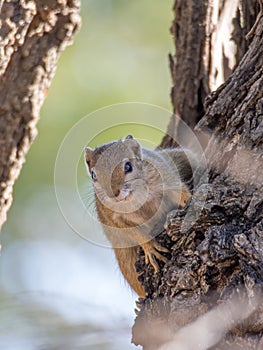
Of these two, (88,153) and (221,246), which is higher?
(88,153)

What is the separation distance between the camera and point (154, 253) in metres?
2.53

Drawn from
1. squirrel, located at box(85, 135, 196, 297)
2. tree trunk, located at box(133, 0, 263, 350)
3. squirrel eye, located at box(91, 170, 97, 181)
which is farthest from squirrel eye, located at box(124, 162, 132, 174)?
tree trunk, located at box(133, 0, 263, 350)

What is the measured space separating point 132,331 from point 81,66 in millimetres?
3673

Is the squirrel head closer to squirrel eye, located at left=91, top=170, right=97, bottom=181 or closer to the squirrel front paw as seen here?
squirrel eye, located at left=91, top=170, right=97, bottom=181

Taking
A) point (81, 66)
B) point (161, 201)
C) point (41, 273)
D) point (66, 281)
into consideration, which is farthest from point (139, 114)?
point (81, 66)

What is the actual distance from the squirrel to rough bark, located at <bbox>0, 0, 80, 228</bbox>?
30 centimetres

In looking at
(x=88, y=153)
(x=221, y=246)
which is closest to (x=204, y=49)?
(x=88, y=153)

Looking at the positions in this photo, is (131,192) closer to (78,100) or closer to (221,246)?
(221,246)

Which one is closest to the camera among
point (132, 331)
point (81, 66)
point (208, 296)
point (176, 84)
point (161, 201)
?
point (208, 296)

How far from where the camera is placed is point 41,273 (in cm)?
510

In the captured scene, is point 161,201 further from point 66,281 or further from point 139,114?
point 66,281

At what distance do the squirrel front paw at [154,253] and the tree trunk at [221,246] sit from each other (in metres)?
0.03

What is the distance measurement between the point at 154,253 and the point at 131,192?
506 millimetres

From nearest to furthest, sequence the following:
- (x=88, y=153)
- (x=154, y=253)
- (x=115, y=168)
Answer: (x=154, y=253) → (x=115, y=168) → (x=88, y=153)
